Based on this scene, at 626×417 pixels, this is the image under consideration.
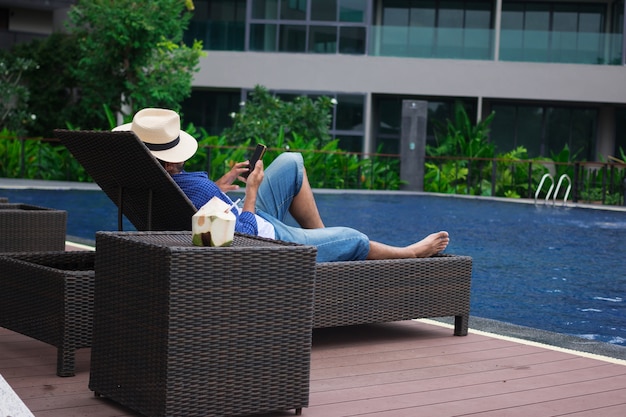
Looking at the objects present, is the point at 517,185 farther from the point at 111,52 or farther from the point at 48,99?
the point at 48,99

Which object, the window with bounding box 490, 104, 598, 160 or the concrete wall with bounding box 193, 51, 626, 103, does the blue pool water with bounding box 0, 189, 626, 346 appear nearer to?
the concrete wall with bounding box 193, 51, 626, 103

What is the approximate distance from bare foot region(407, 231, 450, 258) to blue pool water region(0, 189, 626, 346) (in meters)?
1.50

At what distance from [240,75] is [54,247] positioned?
22.0m

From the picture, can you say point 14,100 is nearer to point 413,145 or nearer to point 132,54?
point 132,54

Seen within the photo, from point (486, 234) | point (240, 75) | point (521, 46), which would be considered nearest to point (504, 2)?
point (521, 46)

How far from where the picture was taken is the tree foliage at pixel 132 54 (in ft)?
72.0

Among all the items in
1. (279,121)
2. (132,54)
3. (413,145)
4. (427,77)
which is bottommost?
(413,145)

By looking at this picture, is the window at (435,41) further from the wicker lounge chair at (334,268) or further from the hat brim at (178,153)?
the hat brim at (178,153)

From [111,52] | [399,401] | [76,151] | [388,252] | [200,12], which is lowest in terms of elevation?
[399,401]

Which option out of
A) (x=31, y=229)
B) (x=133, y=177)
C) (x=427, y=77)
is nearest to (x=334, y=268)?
(x=133, y=177)

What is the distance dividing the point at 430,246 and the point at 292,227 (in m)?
0.80

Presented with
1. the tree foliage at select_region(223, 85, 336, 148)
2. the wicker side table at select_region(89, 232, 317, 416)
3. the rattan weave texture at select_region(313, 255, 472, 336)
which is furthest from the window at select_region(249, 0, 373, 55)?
the wicker side table at select_region(89, 232, 317, 416)

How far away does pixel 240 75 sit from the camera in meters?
28.0

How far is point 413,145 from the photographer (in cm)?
2381
